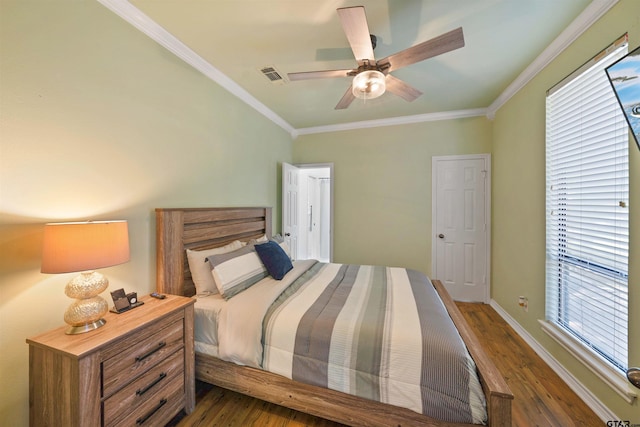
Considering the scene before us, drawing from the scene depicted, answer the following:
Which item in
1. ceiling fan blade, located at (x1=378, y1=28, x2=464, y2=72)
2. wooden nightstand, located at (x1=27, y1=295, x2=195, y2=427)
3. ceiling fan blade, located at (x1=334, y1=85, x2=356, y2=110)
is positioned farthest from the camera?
ceiling fan blade, located at (x1=334, y1=85, x2=356, y2=110)

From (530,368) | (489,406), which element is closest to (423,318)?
(489,406)

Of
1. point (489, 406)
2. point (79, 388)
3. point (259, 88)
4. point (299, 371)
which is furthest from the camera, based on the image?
point (259, 88)

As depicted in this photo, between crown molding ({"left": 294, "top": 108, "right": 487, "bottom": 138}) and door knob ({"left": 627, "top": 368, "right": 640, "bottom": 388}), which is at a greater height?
crown molding ({"left": 294, "top": 108, "right": 487, "bottom": 138})

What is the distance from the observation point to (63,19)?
127 cm

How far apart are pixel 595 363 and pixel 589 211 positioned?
102 cm

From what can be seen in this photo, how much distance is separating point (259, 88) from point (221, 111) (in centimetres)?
53

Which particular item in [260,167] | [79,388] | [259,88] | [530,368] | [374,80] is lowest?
[530,368]

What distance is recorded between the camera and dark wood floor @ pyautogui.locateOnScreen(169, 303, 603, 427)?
1.44 metres

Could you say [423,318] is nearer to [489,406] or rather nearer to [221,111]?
[489,406]

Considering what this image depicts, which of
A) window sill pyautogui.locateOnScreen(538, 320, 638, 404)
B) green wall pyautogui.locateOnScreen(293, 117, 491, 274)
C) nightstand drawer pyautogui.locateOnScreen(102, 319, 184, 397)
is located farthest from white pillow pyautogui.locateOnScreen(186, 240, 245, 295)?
window sill pyautogui.locateOnScreen(538, 320, 638, 404)

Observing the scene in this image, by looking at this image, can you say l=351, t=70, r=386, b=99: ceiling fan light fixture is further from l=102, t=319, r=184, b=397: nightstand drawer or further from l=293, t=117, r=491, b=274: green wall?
l=102, t=319, r=184, b=397: nightstand drawer

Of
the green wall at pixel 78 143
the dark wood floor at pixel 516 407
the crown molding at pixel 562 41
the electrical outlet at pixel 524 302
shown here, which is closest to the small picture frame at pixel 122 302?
the green wall at pixel 78 143

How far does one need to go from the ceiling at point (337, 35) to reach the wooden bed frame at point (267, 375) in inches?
55.3

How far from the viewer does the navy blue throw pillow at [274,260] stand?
207 centimetres
